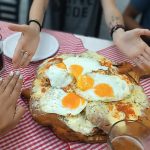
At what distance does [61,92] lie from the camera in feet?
3.65

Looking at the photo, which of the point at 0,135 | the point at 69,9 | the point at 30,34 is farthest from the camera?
the point at 69,9

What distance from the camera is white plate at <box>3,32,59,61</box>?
57.1 inches

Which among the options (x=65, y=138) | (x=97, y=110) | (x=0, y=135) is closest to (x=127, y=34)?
(x=97, y=110)

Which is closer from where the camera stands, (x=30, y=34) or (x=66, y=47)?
(x=30, y=34)

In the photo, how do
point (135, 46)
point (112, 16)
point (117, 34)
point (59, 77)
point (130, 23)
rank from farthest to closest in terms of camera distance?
point (130, 23)
point (112, 16)
point (117, 34)
point (135, 46)
point (59, 77)

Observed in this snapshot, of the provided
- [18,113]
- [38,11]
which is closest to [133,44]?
[38,11]

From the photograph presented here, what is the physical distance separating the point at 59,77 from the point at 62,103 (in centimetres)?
12

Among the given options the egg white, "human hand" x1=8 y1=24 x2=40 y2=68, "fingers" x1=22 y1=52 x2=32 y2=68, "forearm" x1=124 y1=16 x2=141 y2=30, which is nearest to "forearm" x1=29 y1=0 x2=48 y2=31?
"human hand" x1=8 y1=24 x2=40 y2=68

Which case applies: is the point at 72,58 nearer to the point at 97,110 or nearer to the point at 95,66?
the point at 95,66

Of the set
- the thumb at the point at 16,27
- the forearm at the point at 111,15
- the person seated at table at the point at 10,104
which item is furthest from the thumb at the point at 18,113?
the forearm at the point at 111,15

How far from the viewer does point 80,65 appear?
123 centimetres

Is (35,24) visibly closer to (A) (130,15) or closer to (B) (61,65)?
(B) (61,65)

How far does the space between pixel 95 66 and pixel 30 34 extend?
1.14 feet

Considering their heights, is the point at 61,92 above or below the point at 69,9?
above
